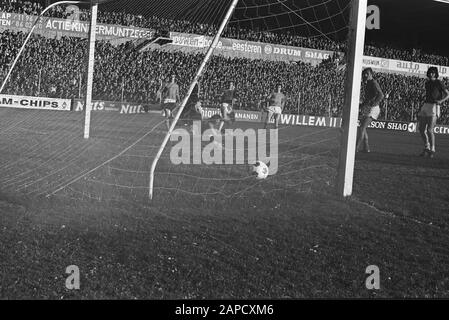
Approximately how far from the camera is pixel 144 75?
15656 mm

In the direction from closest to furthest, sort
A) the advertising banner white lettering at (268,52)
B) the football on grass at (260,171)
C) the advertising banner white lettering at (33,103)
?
the football on grass at (260,171) < the advertising banner white lettering at (33,103) < the advertising banner white lettering at (268,52)

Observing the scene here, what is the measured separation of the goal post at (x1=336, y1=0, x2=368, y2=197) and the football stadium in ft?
0.06

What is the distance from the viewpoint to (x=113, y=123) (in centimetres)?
1484

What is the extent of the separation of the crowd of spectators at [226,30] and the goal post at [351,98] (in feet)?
5.37

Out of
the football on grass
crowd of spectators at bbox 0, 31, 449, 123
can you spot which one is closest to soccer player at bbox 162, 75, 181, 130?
crowd of spectators at bbox 0, 31, 449, 123

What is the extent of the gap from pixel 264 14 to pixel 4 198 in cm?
599

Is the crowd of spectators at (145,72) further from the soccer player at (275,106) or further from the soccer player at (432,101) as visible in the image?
the soccer player at (432,101)

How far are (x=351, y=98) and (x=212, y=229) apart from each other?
9.10ft

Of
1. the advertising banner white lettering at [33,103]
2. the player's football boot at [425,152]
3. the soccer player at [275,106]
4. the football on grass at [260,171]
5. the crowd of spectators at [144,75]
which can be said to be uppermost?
the crowd of spectators at [144,75]

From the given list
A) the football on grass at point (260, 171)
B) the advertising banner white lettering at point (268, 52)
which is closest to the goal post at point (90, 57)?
the football on grass at point (260, 171)

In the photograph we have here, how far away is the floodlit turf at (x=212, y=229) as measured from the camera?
362 cm

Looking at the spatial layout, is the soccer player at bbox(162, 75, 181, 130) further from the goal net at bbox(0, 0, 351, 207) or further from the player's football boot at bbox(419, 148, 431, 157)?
the player's football boot at bbox(419, 148, 431, 157)

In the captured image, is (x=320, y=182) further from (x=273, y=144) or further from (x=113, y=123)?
(x=113, y=123)

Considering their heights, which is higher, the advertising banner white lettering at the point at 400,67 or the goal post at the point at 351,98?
the advertising banner white lettering at the point at 400,67
